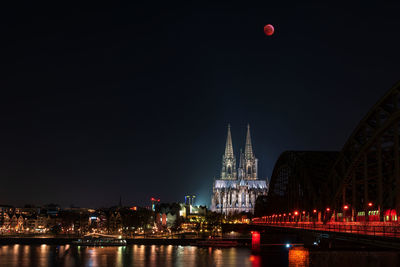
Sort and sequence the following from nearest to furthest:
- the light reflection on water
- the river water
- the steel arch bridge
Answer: the steel arch bridge → the river water → the light reflection on water

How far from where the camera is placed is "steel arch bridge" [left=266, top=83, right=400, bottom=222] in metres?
51.7

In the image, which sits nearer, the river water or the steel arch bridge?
the steel arch bridge

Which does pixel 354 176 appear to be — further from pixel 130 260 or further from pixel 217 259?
pixel 130 260

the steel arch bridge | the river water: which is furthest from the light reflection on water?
the steel arch bridge

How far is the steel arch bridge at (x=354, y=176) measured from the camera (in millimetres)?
51688

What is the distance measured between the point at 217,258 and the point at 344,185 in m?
53.2

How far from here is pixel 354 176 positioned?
211ft

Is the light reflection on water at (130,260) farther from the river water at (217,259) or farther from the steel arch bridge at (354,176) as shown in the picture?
the steel arch bridge at (354,176)

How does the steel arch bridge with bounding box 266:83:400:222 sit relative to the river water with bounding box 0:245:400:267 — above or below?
above

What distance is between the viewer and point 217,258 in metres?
115

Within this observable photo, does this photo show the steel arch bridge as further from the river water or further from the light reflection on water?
the light reflection on water

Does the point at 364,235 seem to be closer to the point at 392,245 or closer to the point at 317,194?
the point at 392,245

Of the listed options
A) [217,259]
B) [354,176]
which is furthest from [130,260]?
[354,176]

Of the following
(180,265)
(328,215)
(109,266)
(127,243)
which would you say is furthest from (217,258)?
(127,243)
